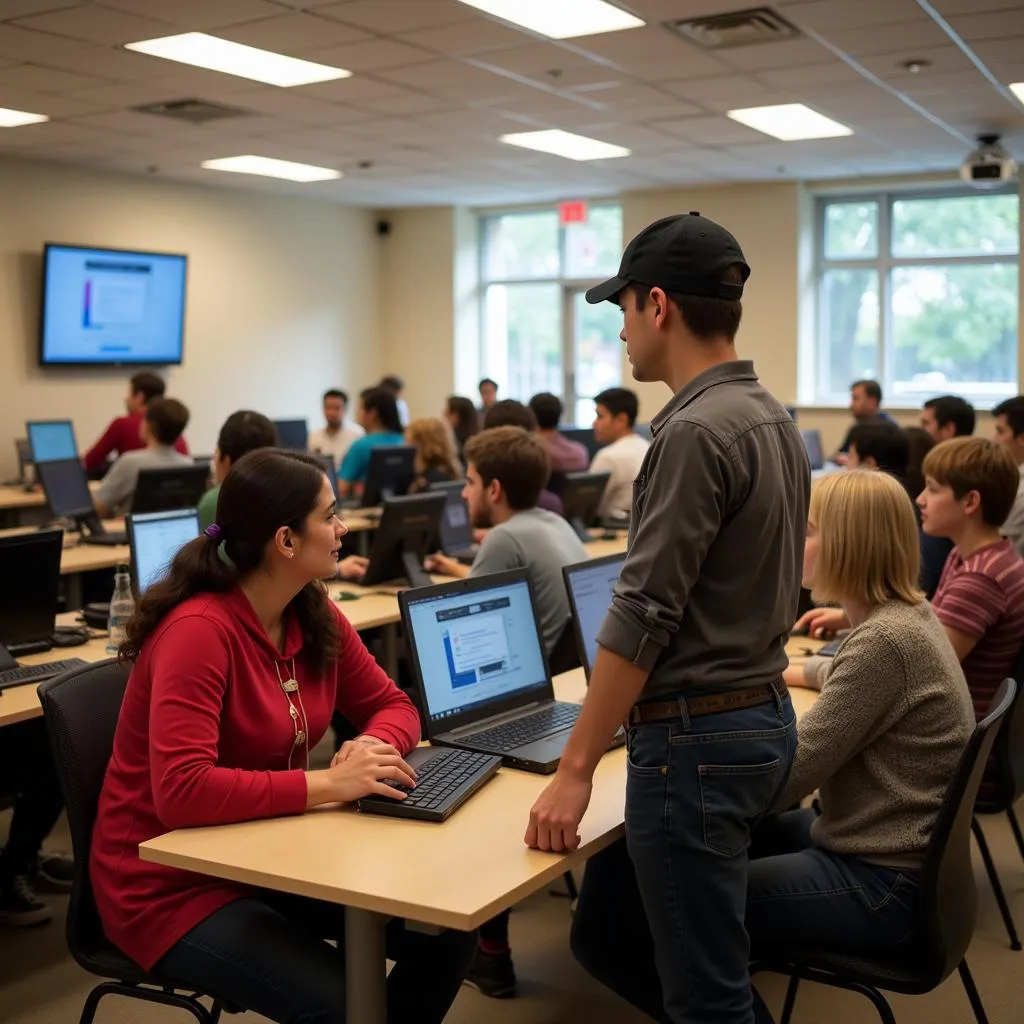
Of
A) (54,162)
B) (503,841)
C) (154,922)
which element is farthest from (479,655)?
(54,162)

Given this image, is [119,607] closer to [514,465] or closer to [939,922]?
[514,465]

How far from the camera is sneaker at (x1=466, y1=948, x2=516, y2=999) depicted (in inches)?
120

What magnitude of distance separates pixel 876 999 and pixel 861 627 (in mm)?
641

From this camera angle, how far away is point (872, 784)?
2.24 metres

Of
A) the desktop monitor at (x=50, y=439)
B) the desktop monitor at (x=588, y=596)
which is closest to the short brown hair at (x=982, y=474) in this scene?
the desktop monitor at (x=588, y=596)

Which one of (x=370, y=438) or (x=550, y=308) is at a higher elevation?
(x=550, y=308)

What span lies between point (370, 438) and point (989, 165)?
15.0 ft

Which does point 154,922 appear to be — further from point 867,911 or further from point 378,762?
point 867,911

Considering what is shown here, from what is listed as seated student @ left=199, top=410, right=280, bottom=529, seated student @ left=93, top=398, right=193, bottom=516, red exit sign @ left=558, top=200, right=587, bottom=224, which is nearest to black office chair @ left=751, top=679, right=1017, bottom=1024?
seated student @ left=199, top=410, right=280, bottom=529

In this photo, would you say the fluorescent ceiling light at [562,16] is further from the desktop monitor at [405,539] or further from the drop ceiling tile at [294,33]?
the desktop monitor at [405,539]

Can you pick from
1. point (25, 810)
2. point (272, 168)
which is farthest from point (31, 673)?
point (272, 168)

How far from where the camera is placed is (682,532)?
179 cm

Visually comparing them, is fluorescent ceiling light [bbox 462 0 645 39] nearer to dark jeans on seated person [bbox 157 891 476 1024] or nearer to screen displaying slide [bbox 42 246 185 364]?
dark jeans on seated person [bbox 157 891 476 1024]

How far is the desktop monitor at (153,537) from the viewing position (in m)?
3.77
